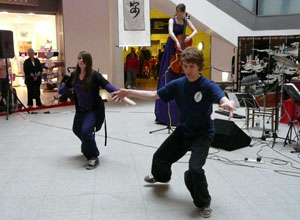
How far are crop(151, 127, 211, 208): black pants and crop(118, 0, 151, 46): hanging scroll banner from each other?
289 centimetres

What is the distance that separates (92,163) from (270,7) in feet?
23.4

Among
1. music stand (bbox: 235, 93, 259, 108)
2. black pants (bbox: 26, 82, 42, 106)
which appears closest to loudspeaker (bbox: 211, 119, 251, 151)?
music stand (bbox: 235, 93, 259, 108)

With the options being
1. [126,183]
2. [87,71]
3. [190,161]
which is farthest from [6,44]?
[190,161]

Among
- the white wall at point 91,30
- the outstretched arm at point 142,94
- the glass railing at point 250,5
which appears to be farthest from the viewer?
the white wall at point 91,30

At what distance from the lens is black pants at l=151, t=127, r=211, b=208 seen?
3.05 meters

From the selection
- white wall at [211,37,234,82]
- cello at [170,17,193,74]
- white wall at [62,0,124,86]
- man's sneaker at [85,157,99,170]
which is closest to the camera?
man's sneaker at [85,157,99,170]

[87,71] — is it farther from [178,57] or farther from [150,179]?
[178,57]

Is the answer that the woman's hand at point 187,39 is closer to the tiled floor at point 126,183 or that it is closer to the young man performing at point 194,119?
the tiled floor at point 126,183

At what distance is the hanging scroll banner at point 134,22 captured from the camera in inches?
231

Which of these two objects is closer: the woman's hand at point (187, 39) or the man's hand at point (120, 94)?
the man's hand at point (120, 94)

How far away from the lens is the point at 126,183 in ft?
12.7

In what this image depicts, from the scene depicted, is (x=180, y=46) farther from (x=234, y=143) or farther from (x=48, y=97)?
(x=48, y=97)

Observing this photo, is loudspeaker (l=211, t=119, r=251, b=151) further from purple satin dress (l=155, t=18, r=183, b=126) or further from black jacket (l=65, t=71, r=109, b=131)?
black jacket (l=65, t=71, r=109, b=131)

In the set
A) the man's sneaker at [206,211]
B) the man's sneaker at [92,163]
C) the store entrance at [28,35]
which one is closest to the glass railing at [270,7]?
the man's sneaker at [92,163]
